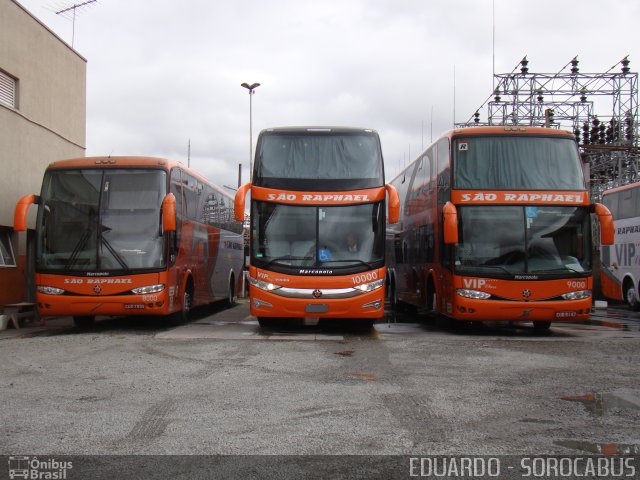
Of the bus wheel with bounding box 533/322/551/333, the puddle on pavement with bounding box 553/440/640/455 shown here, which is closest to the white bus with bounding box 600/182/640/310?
the bus wheel with bounding box 533/322/551/333

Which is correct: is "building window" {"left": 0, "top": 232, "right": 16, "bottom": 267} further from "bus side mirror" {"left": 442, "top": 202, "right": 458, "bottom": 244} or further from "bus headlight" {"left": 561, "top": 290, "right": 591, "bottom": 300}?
"bus headlight" {"left": 561, "top": 290, "right": 591, "bottom": 300}

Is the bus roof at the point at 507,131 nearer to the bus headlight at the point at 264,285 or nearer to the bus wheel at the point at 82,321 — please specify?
the bus headlight at the point at 264,285

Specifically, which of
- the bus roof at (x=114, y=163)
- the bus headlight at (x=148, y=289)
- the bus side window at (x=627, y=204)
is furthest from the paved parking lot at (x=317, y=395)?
the bus side window at (x=627, y=204)

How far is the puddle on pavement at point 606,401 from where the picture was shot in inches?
252

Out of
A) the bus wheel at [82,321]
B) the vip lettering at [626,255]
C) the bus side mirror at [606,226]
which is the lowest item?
the bus wheel at [82,321]

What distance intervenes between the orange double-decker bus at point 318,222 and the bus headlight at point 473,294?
1.44 metres

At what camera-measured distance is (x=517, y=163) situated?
508 inches

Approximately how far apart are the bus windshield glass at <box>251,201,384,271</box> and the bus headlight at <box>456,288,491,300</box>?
158 cm

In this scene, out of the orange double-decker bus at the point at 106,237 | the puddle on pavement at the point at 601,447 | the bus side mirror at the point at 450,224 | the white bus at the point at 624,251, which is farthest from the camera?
the white bus at the point at 624,251

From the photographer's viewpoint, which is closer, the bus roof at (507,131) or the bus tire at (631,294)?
the bus roof at (507,131)

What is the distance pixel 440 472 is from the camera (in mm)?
4504

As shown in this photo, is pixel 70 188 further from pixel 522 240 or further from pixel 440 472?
pixel 440 472

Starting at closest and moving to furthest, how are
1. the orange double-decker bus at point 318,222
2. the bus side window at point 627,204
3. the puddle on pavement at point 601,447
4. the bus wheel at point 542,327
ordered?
the puddle on pavement at point 601,447, the orange double-decker bus at point 318,222, the bus wheel at point 542,327, the bus side window at point 627,204

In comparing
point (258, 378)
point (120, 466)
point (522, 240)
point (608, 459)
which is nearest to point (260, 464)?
point (120, 466)
